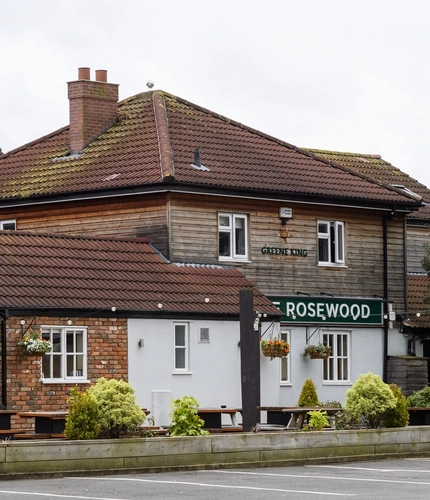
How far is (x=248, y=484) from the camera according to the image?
18.7 meters

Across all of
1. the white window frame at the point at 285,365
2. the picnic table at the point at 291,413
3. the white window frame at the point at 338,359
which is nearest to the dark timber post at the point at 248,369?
the picnic table at the point at 291,413

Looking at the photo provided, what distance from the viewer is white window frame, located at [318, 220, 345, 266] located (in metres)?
37.1

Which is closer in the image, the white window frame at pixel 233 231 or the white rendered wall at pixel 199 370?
the white rendered wall at pixel 199 370

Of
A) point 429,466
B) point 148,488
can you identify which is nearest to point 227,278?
point 429,466

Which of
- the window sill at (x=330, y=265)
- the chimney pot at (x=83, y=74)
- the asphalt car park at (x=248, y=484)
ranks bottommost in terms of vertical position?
the asphalt car park at (x=248, y=484)

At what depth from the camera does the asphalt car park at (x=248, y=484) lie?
17.0 meters

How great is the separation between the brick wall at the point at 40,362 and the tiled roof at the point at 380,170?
53.7ft

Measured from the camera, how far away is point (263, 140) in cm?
3891

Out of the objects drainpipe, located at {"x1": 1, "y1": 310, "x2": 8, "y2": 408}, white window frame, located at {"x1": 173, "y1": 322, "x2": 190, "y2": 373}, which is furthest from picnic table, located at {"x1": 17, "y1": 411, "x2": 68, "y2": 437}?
white window frame, located at {"x1": 173, "y1": 322, "x2": 190, "y2": 373}

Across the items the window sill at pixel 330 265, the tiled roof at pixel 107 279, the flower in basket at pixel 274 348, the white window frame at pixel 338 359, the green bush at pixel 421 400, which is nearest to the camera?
the green bush at pixel 421 400

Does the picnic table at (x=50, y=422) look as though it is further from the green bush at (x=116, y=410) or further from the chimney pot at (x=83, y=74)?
the chimney pot at (x=83, y=74)

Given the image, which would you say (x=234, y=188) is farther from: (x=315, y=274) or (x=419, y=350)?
(x=419, y=350)

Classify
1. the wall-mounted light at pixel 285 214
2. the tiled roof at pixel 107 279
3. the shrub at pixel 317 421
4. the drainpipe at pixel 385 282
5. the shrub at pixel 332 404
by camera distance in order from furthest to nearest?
the drainpipe at pixel 385 282 < the wall-mounted light at pixel 285 214 < the shrub at pixel 332 404 < the tiled roof at pixel 107 279 < the shrub at pixel 317 421

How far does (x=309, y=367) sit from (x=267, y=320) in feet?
10.8
